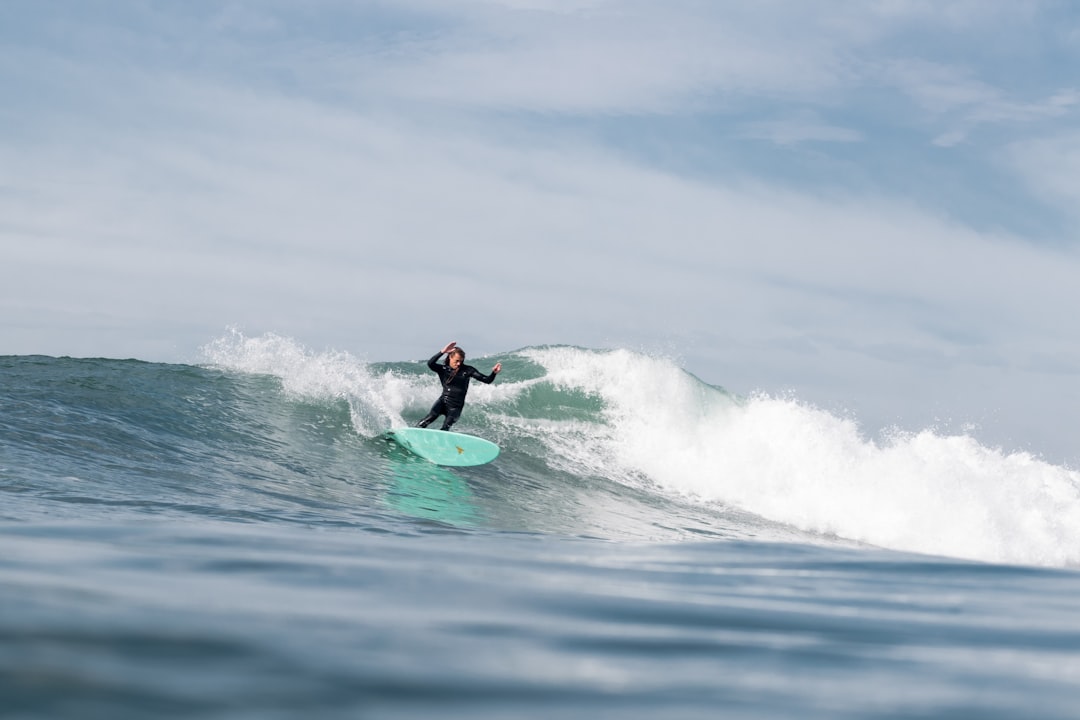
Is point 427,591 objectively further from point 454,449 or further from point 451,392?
point 451,392

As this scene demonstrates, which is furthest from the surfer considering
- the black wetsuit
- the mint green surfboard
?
the mint green surfboard

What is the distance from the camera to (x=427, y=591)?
3.75 m

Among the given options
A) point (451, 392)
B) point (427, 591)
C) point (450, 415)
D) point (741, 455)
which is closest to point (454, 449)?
point (450, 415)

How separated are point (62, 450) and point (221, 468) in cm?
168

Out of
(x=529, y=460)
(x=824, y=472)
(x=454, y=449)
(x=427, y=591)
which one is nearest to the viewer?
(x=427, y=591)

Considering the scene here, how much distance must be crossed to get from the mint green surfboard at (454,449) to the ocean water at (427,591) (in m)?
0.21

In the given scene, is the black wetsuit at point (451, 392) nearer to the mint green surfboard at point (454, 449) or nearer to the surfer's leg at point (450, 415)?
the surfer's leg at point (450, 415)

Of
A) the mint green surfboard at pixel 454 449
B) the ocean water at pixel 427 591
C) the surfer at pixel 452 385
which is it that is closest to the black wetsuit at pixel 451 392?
the surfer at pixel 452 385

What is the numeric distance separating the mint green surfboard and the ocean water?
21cm

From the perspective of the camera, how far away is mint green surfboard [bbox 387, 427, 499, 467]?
43.1 ft

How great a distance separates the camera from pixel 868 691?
2441 millimetres

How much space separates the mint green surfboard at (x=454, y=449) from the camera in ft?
43.1

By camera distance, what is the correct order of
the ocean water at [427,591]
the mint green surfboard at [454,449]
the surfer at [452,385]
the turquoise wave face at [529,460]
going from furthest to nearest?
the surfer at [452,385], the mint green surfboard at [454,449], the turquoise wave face at [529,460], the ocean water at [427,591]

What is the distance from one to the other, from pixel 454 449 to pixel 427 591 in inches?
371
